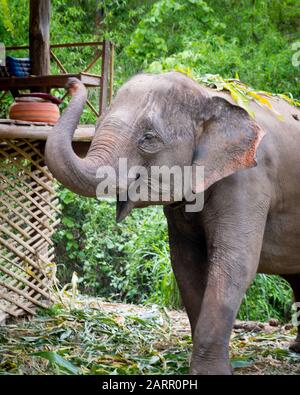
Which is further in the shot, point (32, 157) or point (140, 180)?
point (32, 157)

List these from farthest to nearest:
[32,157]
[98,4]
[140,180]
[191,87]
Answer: [98,4] → [32,157] → [191,87] → [140,180]

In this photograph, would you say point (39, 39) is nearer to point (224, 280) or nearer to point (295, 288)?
point (295, 288)

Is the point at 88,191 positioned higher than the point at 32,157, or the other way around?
the point at 88,191

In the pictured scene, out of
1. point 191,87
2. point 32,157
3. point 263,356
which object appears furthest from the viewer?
point 32,157

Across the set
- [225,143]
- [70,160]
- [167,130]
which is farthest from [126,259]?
[70,160]

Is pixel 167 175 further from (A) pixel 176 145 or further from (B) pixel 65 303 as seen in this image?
(B) pixel 65 303

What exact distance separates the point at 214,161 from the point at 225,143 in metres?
0.13

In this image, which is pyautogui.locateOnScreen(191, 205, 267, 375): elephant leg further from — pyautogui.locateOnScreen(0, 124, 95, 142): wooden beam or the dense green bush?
the dense green bush

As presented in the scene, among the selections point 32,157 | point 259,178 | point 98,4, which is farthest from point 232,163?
point 98,4

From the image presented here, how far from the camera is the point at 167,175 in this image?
3.97m

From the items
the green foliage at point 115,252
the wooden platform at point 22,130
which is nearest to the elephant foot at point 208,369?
the wooden platform at point 22,130

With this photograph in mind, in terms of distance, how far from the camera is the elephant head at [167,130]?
375 cm

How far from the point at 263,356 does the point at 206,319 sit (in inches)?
55.6
